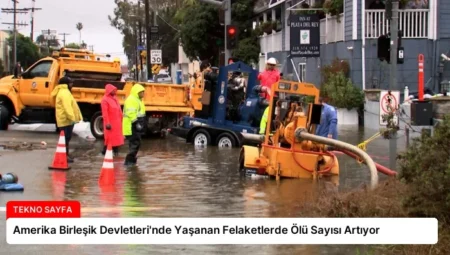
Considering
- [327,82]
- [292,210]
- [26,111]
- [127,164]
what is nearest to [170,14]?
[327,82]

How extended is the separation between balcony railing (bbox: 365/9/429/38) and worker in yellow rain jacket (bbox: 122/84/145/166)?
1403 cm

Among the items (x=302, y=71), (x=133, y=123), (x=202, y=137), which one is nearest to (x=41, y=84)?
(x=202, y=137)

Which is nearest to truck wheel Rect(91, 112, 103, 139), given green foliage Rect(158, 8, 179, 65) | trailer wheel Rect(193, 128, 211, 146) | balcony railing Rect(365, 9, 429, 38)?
trailer wheel Rect(193, 128, 211, 146)

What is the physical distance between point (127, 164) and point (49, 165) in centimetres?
150

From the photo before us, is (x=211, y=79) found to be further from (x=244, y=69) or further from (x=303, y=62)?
(x=303, y=62)

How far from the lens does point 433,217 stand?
7.44 metres

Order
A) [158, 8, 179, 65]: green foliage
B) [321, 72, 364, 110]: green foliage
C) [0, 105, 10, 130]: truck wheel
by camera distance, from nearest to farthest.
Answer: [0, 105, 10, 130]: truck wheel
[321, 72, 364, 110]: green foliage
[158, 8, 179, 65]: green foliage

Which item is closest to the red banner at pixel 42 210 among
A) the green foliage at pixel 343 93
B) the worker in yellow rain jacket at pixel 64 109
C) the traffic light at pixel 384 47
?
the worker in yellow rain jacket at pixel 64 109

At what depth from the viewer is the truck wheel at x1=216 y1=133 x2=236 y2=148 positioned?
18.5 meters

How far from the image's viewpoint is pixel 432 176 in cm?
731

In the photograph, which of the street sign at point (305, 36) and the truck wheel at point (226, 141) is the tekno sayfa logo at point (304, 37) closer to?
the street sign at point (305, 36)

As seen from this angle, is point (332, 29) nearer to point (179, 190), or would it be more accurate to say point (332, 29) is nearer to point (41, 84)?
point (41, 84)

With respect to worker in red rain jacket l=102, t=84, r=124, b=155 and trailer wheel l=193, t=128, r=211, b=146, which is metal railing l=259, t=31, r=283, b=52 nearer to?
trailer wheel l=193, t=128, r=211, b=146

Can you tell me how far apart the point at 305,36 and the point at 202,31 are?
2201 cm
